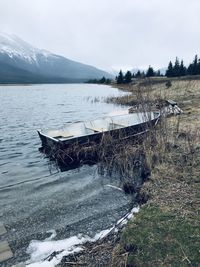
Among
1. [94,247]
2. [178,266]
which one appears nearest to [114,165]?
[94,247]

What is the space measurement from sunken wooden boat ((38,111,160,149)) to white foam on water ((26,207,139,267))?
18.1ft

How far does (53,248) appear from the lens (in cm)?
541

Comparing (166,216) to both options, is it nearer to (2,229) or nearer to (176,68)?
(2,229)

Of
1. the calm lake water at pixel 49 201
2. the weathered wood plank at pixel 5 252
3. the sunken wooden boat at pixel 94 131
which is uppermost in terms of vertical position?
the sunken wooden boat at pixel 94 131

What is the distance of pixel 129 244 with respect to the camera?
4.77 m

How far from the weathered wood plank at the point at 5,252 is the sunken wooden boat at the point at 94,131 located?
5738mm

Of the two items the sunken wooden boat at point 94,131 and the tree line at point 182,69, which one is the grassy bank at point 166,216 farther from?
the tree line at point 182,69

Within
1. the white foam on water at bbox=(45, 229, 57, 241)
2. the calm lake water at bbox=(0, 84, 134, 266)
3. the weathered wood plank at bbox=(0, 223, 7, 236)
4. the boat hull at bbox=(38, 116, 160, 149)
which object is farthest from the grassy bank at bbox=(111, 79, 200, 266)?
the weathered wood plank at bbox=(0, 223, 7, 236)

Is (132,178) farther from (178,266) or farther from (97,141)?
(178,266)

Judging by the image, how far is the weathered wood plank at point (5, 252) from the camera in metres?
5.23

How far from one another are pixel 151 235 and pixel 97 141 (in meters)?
7.05

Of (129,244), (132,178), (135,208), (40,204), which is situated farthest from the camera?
(132,178)

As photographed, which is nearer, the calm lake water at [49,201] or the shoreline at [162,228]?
the shoreline at [162,228]

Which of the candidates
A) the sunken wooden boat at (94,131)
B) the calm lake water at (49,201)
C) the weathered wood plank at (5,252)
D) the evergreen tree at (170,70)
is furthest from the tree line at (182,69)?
the weathered wood plank at (5,252)
